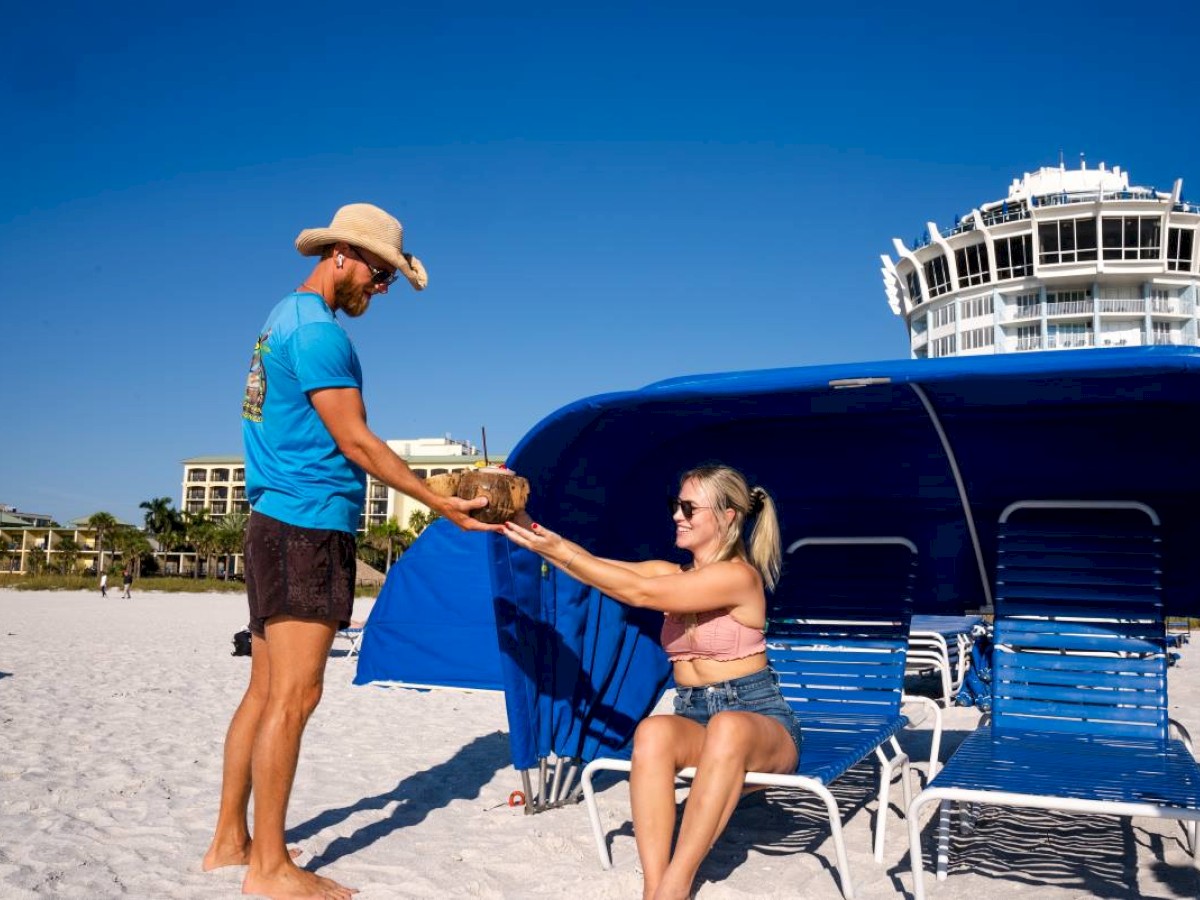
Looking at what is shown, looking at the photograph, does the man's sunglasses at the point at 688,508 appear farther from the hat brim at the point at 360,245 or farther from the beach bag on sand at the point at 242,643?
the beach bag on sand at the point at 242,643

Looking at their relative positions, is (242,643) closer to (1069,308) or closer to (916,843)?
(916,843)

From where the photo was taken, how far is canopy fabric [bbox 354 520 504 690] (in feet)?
31.4

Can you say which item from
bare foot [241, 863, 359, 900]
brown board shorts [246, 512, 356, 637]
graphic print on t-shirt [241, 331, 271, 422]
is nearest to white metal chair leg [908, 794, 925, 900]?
bare foot [241, 863, 359, 900]

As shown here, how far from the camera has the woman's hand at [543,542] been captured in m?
3.64

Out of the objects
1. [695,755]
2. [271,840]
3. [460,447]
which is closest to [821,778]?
[695,755]

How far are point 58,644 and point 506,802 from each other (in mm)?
12768

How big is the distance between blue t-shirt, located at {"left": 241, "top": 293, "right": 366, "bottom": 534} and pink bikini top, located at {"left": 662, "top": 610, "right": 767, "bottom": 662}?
4.35ft

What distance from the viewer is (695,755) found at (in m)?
3.68

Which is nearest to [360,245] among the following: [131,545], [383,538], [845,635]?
[845,635]

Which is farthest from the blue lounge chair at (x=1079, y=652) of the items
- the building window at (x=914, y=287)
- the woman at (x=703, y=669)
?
the building window at (x=914, y=287)

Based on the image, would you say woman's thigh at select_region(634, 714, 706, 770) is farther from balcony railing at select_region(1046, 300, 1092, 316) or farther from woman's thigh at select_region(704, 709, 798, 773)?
balcony railing at select_region(1046, 300, 1092, 316)

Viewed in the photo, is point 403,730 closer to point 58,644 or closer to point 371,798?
point 371,798

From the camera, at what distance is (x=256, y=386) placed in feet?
12.0

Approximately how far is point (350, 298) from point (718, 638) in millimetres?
1821
